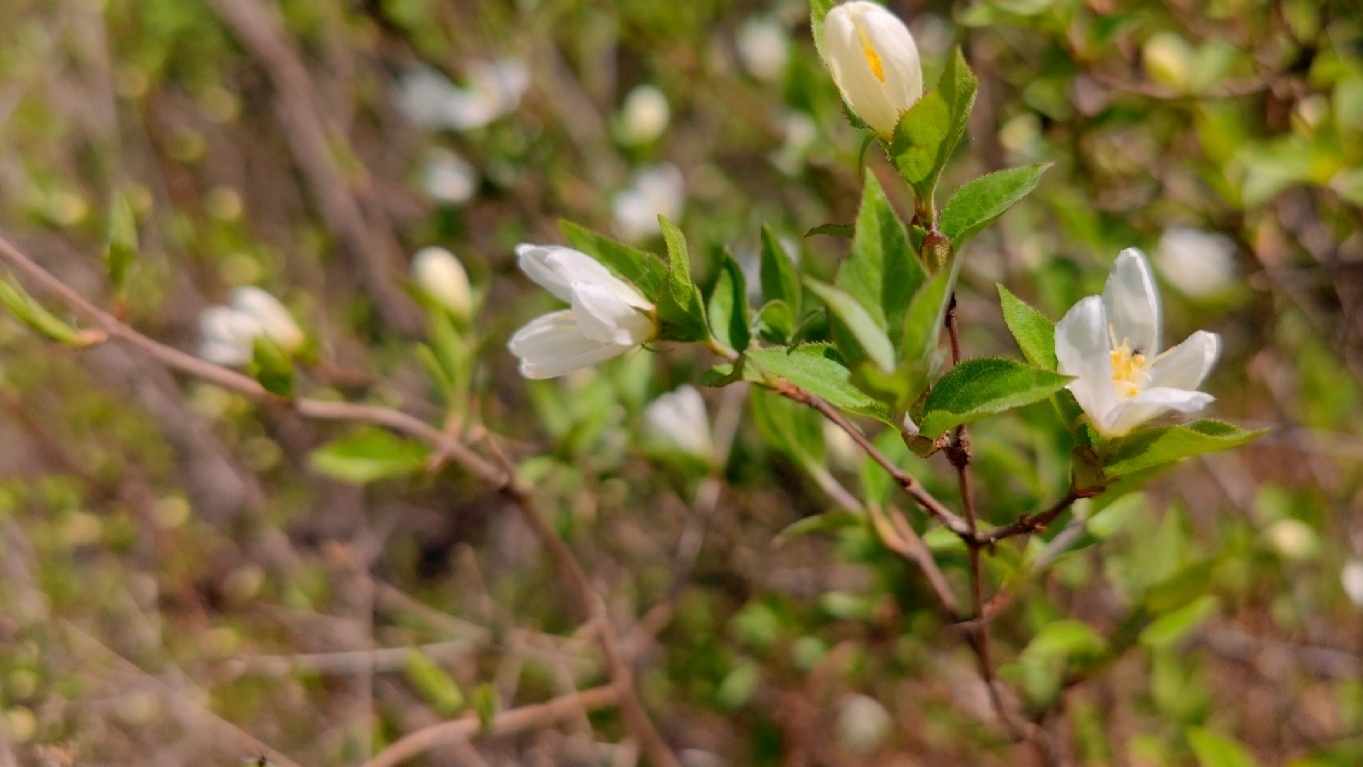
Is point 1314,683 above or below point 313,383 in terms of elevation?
below

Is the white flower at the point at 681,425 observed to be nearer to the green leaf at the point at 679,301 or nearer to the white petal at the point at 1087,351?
the green leaf at the point at 679,301

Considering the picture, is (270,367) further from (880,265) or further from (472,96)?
(472,96)

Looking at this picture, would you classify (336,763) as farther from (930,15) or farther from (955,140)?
(930,15)

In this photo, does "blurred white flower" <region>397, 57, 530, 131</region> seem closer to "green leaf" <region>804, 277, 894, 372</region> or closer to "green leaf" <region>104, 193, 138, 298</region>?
"green leaf" <region>104, 193, 138, 298</region>

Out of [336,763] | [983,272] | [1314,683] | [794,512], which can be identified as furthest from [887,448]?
[1314,683]

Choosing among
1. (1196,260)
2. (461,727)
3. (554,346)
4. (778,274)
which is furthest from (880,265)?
(1196,260)

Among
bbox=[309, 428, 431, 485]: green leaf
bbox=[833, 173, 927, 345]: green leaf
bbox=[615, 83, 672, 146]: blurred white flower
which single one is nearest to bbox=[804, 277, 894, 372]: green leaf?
bbox=[833, 173, 927, 345]: green leaf

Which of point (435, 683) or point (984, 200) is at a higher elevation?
point (984, 200)
